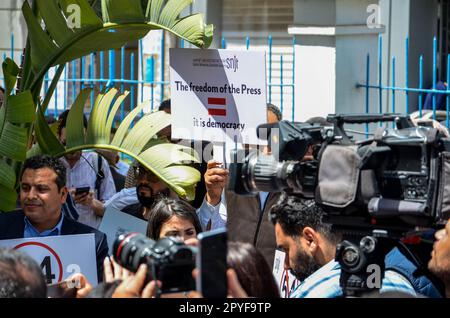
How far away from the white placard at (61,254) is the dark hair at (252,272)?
2.05 m

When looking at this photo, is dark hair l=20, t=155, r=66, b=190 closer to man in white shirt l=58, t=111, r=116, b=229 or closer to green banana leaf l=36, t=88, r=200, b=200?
green banana leaf l=36, t=88, r=200, b=200

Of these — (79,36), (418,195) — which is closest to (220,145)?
(79,36)

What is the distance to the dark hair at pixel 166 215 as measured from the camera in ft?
17.2

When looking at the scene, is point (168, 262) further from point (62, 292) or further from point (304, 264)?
point (304, 264)

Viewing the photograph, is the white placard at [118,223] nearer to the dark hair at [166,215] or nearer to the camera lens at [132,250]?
the dark hair at [166,215]

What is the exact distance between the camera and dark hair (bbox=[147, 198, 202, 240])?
17.2 ft

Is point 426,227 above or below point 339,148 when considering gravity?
below

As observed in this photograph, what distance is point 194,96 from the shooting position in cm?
561

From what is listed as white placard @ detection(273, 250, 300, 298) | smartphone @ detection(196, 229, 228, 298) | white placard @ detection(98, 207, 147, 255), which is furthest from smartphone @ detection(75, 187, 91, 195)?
smartphone @ detection(196, 229, 228, 298)

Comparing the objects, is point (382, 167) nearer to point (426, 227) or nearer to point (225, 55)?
point (426, 227)

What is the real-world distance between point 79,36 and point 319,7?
3826 mm

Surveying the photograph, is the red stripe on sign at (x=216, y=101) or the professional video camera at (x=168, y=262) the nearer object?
the professional video camera at (x=168, y=262)

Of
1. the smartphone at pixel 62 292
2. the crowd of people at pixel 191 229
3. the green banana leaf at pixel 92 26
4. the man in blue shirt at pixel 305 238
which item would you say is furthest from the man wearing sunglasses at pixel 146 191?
the smartphone at pixel 62 292
